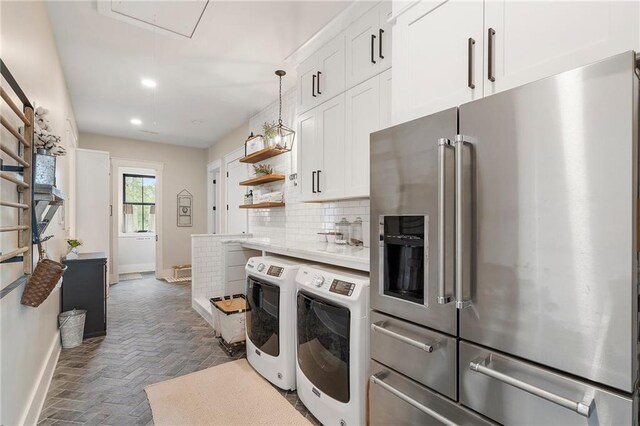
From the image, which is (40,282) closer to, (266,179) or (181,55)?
(181,55)

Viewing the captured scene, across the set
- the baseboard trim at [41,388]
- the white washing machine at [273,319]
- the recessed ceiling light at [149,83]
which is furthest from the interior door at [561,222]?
the recessed ceiling light at [149,83]

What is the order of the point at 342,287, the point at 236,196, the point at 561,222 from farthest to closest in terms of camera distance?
1. the point at 236,196
2. the point at 342,287
3. the point at 561,222

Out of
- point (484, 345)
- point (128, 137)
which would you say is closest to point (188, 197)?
point (128, 137)

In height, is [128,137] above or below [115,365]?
above

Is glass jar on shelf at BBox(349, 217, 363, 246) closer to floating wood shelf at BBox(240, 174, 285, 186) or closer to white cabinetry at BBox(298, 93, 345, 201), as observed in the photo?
white cabinetry at BBox(298, 93, 345, 201)

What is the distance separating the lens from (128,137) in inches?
246

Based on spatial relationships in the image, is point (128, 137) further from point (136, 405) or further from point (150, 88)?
point (136, 405)

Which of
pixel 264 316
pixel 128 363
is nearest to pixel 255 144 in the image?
pixel 264 316

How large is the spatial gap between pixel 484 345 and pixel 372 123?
5.38 ft

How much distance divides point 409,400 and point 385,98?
182 centimetres

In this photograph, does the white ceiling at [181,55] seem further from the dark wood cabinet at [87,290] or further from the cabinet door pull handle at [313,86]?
the dark wood cabinet at [87,290]

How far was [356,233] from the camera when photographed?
279cm

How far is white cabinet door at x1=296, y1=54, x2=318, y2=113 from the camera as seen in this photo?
2956 millimetres

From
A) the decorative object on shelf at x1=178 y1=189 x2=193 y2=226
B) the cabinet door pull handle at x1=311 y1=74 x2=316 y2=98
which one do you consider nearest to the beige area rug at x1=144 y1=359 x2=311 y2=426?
the cabinet door pull handle at x1=311 y1=74 x2=316 y2=98
